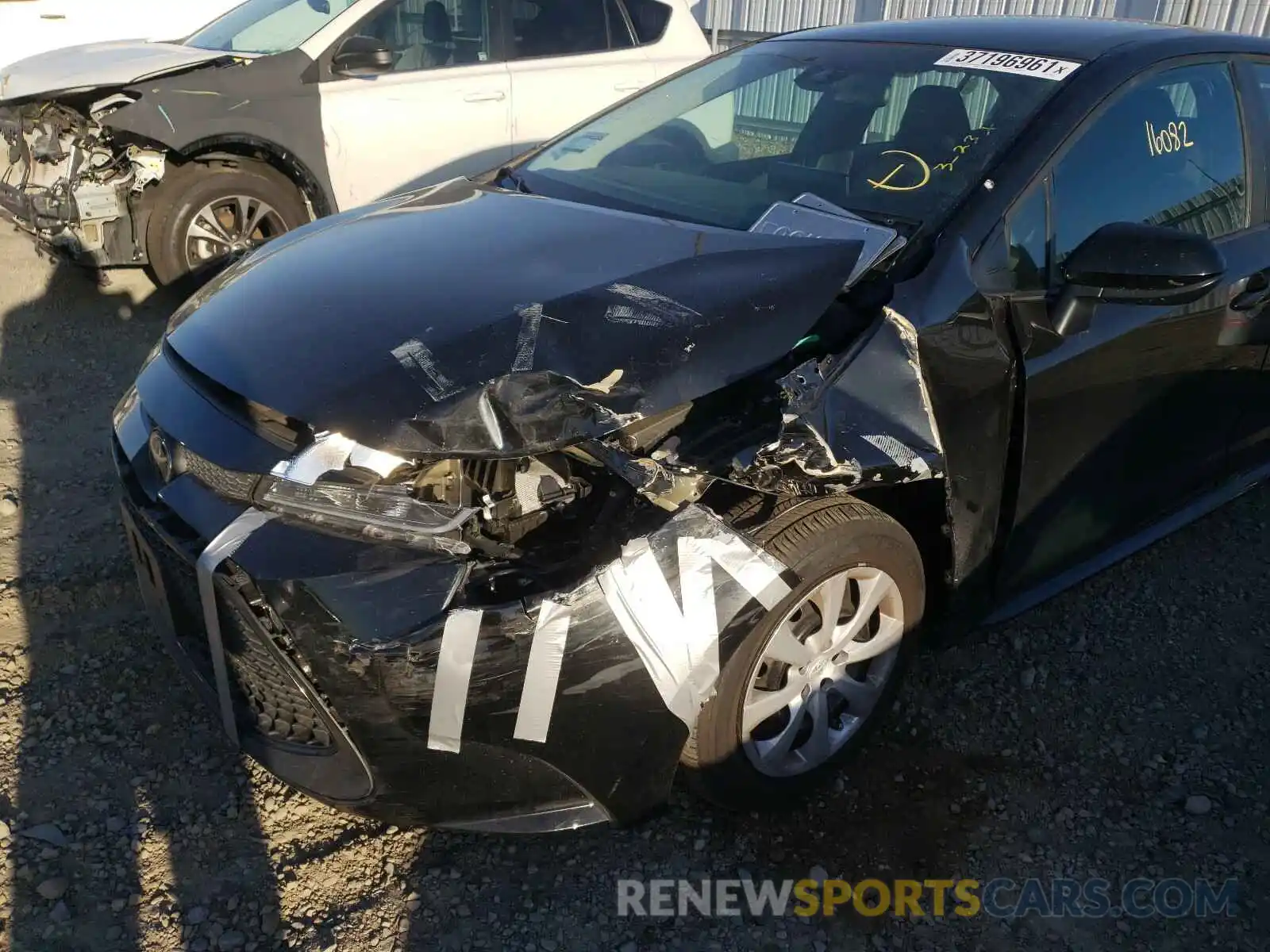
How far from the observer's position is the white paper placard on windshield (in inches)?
Result: 100.0

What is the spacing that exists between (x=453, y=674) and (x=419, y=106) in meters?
4.21

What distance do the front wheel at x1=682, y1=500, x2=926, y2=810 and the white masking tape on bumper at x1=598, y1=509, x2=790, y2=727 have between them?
6 centimetres

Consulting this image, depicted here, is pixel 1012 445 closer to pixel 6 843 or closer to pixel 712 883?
pixel 712 883

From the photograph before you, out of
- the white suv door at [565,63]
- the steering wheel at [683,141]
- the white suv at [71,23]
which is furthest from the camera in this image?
the white suv at [71,23]

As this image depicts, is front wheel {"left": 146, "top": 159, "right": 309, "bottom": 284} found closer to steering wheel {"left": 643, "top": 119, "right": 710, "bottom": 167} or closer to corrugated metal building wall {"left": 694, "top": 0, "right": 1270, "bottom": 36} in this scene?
steering wheel {"left": 643, "top": 119, "right": 710, "bottom": 167}

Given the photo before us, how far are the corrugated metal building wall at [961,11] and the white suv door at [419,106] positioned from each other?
98.4 inches

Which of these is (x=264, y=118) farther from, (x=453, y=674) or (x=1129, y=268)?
(x=1129, y=268)

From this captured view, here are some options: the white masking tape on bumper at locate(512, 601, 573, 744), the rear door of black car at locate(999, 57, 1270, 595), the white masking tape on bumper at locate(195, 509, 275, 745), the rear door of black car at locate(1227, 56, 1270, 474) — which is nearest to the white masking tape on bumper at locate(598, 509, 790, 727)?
the white masking tape on bumper at locate(512, 601, 573, 744)

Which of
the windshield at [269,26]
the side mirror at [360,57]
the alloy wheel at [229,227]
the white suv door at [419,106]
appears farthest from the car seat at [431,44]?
the alloy wheel at [229,227]

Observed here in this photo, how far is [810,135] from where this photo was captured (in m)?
2.82

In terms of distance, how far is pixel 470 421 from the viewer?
5.91 ft

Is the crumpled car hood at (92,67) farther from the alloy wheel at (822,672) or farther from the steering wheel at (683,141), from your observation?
the alloy wheel at (822,672)

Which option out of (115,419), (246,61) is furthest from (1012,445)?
(246,61)

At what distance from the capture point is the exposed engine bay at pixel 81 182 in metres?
4.76
